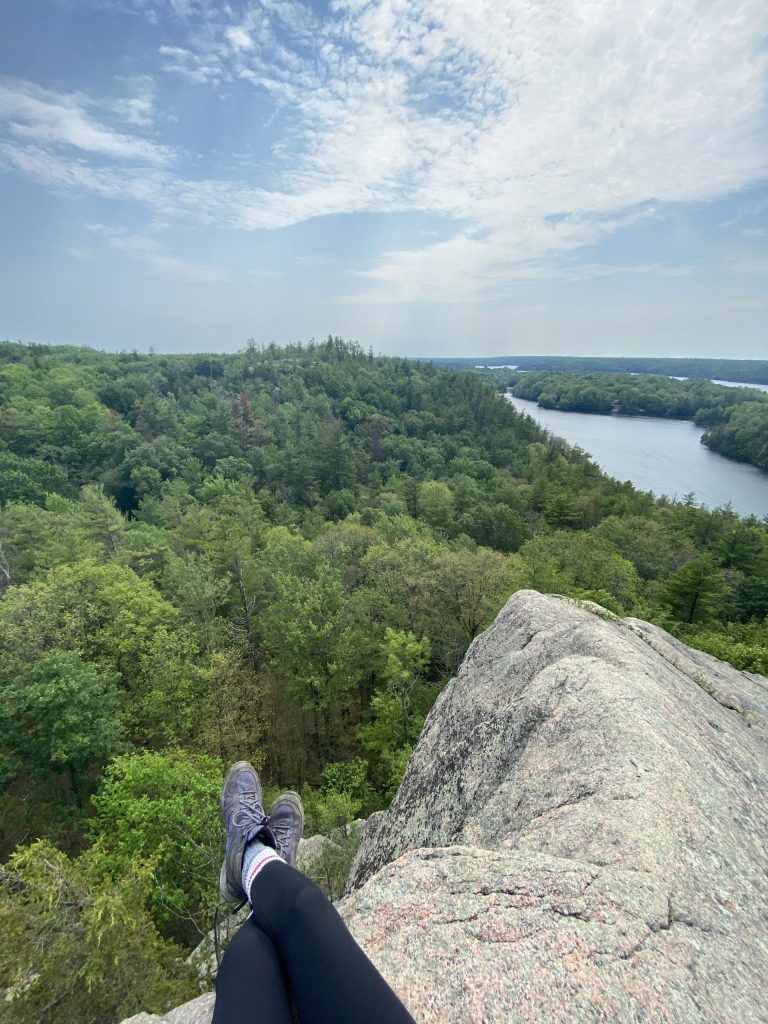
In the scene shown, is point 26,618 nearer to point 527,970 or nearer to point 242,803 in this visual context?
point 242,803

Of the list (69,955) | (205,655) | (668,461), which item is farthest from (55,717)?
(668,461)

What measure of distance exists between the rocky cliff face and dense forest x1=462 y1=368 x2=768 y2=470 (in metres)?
95.8

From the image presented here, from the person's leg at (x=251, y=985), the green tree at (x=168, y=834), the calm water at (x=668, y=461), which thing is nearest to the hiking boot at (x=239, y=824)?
the person's leg at (x=251, y=985)

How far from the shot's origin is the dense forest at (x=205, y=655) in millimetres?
6742

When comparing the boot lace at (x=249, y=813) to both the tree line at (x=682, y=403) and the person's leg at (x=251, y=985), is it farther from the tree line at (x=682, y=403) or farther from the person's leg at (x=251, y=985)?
the tree line at (x=682, y=403)

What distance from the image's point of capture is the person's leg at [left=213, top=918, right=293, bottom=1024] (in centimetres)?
274

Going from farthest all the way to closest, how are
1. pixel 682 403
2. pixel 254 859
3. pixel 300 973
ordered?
pixel 682 403
pixel 254 859
pixel 300 973

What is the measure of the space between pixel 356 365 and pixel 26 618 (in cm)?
11981

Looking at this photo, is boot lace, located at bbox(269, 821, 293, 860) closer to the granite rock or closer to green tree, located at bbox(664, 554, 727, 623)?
the granite rock

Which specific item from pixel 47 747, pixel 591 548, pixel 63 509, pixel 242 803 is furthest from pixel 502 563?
pixel 63 509

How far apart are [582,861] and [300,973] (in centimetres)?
251

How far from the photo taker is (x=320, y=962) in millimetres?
2908

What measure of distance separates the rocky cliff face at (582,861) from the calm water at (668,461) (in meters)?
68.9

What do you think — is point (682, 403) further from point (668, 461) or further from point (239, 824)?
point (239, 824)
